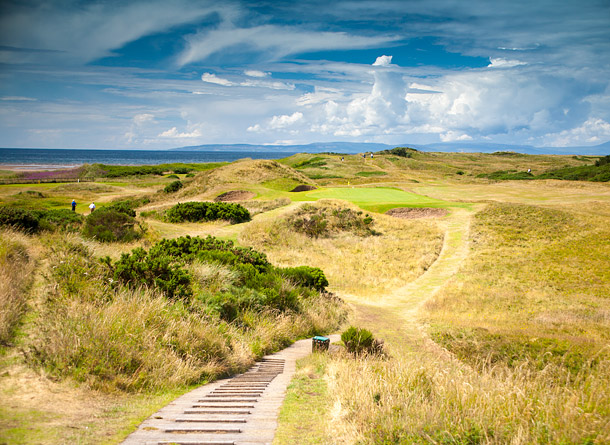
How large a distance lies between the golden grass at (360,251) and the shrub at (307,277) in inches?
123

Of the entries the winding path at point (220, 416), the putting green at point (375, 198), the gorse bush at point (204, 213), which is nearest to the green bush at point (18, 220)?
the winding path at point (220, 416)

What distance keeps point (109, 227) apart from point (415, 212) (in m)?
25.2

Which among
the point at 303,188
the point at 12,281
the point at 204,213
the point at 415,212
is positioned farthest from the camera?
the point at 303,188

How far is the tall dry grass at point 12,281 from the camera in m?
6.06

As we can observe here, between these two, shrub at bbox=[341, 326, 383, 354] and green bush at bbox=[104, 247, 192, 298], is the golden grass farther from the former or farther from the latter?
green bush at bbox=[104, 247, 192, 298]

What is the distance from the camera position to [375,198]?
4038cm

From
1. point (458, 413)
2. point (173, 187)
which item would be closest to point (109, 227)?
point (458, 413)

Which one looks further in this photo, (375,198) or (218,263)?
(375,198)

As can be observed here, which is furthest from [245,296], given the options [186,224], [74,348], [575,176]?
[575,176]

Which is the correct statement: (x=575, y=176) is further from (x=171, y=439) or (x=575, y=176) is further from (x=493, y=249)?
(x=171, y=439)

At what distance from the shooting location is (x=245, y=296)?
1091 centimetres

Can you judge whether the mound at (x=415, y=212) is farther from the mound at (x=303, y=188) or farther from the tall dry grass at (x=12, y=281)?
the tall dry grass at (x=12, y=281)

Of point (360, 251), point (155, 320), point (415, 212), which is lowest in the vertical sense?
point (360, 251)

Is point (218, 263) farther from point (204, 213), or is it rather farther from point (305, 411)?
point (204, 213)
